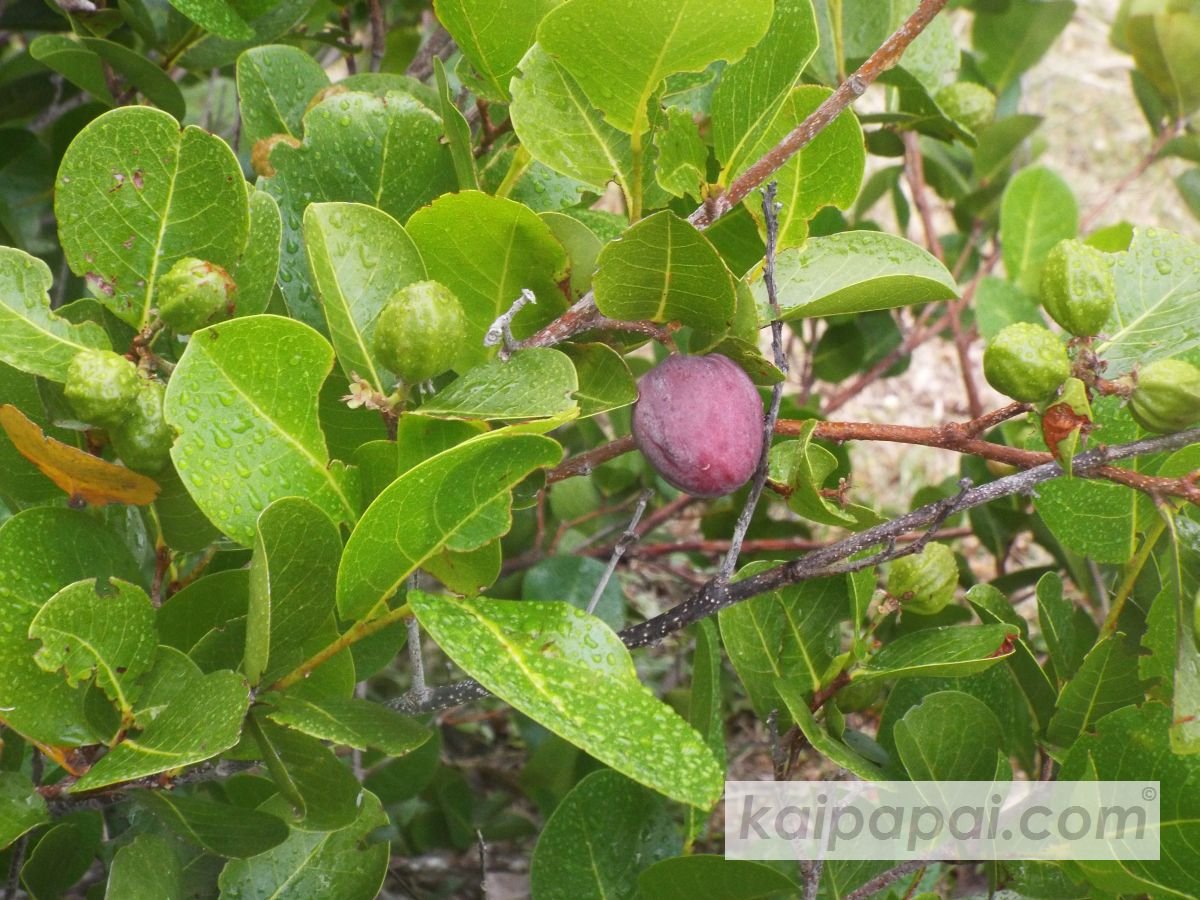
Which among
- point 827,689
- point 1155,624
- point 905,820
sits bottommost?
point 905,820

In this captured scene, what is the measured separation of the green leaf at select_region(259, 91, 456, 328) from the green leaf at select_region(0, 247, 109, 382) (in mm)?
195

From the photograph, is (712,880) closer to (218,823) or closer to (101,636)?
(218,823)

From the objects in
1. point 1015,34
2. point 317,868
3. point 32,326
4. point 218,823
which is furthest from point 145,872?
point 1015,34

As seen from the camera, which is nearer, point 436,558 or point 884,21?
point 436,558

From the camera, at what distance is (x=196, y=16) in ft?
3.83

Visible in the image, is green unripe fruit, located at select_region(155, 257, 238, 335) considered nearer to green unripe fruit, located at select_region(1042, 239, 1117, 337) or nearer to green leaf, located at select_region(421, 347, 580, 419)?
green leaf, located at select_region(421, 347, 580, 419)

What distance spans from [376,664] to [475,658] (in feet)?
1.41

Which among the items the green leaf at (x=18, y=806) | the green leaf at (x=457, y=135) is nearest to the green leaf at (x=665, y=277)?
the green leaf at (x=457, y=135)

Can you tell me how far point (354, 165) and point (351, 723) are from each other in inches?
18.9

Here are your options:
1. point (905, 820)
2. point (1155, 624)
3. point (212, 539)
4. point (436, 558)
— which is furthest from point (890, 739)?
point (212, 539)

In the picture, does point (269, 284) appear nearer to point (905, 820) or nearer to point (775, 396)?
point (775, 396)

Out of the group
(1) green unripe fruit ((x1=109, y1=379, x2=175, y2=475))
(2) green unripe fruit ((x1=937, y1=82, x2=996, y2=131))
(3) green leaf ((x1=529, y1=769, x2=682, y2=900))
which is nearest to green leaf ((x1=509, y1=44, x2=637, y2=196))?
(1) green unripe fruit ((x1=109, y1=379, x2=175, y2=475))

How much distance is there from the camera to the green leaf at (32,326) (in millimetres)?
881

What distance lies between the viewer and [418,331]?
846mm
